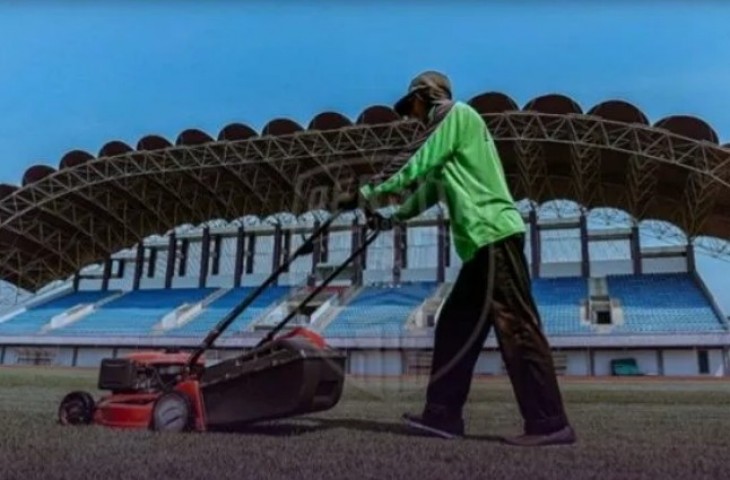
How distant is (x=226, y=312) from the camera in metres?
32.6

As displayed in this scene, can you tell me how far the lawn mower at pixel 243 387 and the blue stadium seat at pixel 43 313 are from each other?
113 ft

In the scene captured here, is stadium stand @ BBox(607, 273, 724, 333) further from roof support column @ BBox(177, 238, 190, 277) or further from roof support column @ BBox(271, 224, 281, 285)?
roof support column @ BBox(177, 238, 190, 277)

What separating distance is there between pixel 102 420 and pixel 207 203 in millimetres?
31536

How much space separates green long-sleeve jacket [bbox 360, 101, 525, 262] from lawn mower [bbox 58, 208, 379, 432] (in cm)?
46

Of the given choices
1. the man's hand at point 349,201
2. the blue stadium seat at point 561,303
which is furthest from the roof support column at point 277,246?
the man's hand at point 349,201

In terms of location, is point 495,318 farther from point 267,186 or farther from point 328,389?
point 267,186

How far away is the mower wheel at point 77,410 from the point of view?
4371 mm

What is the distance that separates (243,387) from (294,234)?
15886 millimetres

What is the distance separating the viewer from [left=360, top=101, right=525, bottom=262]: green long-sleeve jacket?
342 cm

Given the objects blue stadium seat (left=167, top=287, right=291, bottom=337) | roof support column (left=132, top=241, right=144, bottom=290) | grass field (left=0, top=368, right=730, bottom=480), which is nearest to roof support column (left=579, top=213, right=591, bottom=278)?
blue stadium seat (left=167, top=287, right=291, bottom=337)

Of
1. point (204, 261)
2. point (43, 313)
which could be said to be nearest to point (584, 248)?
point (204, 261)

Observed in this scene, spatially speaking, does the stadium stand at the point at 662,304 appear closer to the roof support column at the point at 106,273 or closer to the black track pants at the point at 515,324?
the black track pants at the point at 515,324

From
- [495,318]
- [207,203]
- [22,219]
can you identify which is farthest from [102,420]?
[22,219]

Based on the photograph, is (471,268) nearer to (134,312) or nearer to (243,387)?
(243,387)
